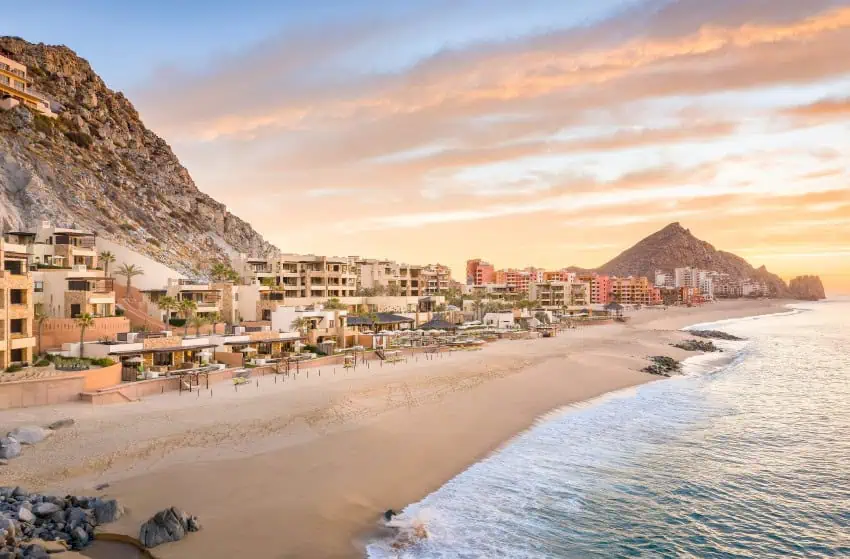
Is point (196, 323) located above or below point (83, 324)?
below

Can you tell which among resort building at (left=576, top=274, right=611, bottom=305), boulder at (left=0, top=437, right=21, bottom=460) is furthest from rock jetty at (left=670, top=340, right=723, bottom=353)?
resort building at (left=576, top=274, right=611, bottom=305)

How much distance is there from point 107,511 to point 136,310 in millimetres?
37160

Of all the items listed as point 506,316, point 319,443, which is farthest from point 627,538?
point 506,316

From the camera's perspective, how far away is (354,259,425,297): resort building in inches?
4043

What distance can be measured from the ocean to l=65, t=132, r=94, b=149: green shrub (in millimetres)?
119176

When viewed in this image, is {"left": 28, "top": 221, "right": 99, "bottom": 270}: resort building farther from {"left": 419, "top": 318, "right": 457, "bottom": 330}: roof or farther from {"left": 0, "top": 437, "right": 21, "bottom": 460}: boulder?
{"left": 419, "top": 318, "right": 457, "bottom": 330}: roof

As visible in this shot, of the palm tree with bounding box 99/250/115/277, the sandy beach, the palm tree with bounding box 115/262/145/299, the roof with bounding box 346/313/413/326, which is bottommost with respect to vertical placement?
the sandy beach

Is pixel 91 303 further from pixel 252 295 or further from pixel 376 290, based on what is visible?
pixel 376 290

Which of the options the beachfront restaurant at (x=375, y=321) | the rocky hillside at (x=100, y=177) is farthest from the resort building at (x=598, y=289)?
the beachfront restaurant at (x=375, y=321)

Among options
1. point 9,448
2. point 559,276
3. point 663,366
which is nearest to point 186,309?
point 9,448

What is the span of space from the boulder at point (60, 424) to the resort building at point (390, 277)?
74.2m

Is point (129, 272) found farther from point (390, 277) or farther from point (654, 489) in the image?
point (390, 277)

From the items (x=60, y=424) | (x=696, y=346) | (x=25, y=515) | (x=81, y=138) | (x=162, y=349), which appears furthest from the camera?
(x=81, y=138)

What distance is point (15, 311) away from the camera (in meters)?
33.5
